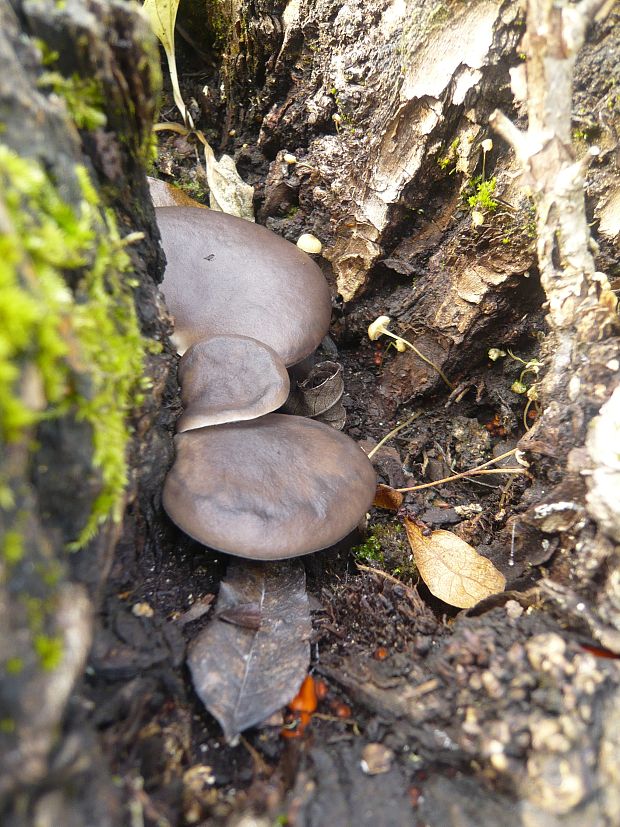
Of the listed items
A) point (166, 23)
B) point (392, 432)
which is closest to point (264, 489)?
point (392, 432)

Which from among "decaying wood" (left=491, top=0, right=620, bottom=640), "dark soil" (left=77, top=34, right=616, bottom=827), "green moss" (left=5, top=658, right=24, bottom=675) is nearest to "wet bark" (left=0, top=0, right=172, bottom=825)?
"green moss" (left=5, top=658, right=24, bottom=675)

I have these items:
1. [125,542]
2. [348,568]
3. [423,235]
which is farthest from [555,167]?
[125,542]

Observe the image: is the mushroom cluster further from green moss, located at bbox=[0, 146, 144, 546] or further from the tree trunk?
green moss, located at bbox=[0, 146, 144, 546]

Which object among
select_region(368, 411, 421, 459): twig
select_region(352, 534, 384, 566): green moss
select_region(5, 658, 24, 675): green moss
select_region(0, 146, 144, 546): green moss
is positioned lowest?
select_region(352, 534, 384, 566): green moss

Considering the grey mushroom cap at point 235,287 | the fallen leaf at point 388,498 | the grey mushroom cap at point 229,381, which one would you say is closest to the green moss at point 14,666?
the grey mushroom cap at point 229,381

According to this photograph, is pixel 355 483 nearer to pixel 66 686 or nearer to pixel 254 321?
pixel 254 321

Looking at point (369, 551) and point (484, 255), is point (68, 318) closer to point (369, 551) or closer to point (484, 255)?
point (369, 551)
